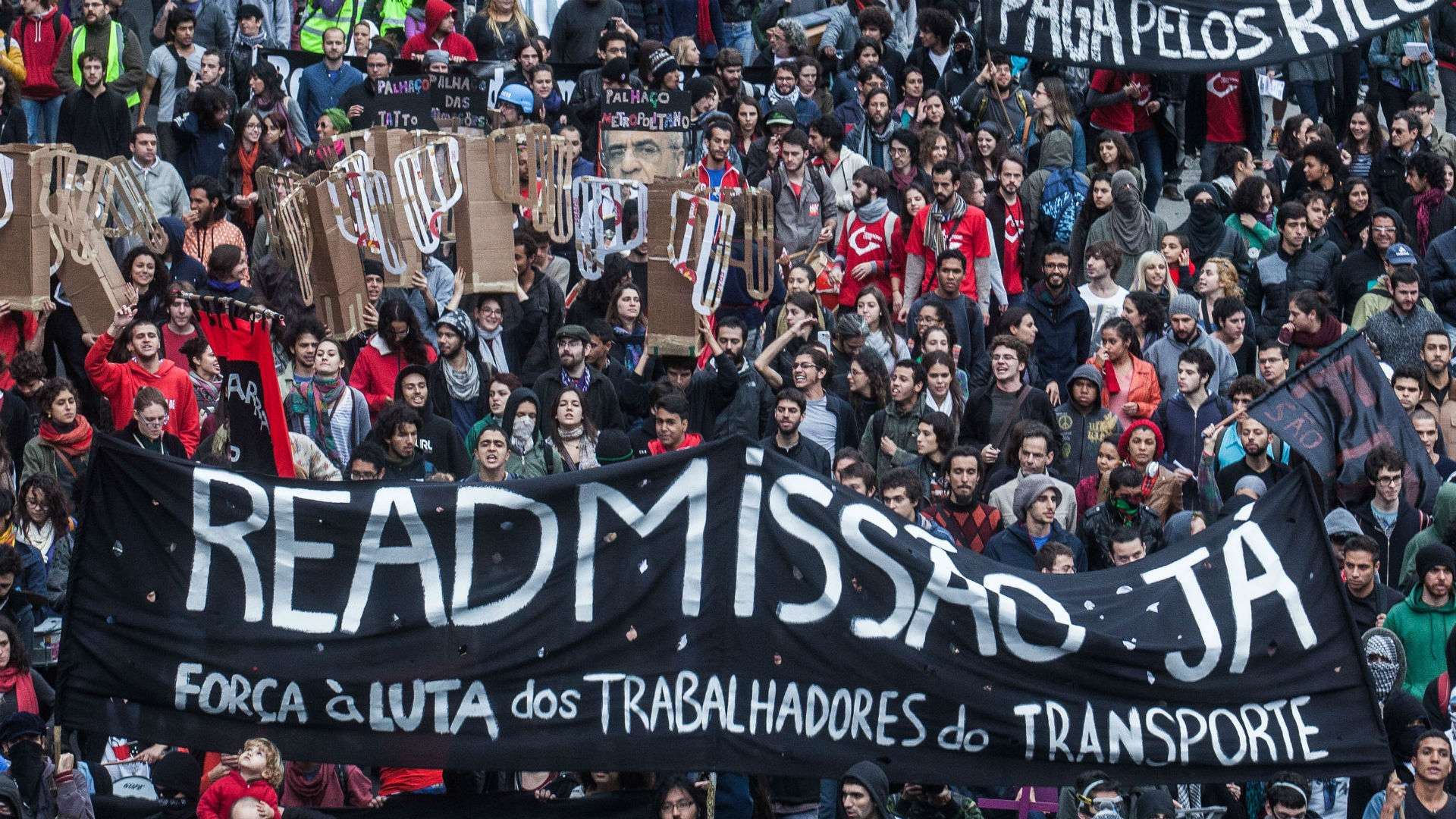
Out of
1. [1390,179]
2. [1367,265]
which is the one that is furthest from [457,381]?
[1390,179]

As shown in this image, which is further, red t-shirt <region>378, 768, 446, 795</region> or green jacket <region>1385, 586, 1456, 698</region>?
green jacket <region>1385, 586, 1456, 698</region>

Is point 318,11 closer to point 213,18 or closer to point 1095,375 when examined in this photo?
point 213,18

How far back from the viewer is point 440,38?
18016 millimetres

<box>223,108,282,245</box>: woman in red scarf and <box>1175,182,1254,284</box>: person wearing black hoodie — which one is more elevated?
<box>223,108,282,245</box>: woman in red scarf

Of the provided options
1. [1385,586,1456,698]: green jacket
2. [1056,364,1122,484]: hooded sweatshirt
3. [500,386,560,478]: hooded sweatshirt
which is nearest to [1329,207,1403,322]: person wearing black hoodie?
[1056,364,1122,484]: hooded sweatshirt

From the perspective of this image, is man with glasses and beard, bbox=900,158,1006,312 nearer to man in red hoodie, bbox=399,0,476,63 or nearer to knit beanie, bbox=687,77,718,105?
knit beanie, bbox=687,77,718,105

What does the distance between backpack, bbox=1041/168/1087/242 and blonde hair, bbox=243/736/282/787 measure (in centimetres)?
800

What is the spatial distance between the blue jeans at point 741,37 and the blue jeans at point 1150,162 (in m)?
3.03

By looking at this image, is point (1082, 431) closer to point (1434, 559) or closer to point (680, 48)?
point (1434, 559)

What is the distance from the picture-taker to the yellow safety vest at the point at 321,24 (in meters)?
18.2

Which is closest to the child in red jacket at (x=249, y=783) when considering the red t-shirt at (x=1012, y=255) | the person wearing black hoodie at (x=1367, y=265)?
the red t-shirt at (x=1012, y=255)

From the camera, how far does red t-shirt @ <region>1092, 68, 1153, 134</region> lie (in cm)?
1781

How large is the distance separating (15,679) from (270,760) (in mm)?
1660

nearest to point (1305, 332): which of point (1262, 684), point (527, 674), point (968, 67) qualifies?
point (968, 67)
